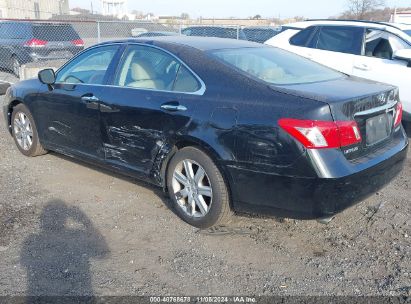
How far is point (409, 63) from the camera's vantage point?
21.7ft

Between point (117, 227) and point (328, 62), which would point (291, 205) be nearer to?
point (117, 227)

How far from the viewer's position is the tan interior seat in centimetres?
426

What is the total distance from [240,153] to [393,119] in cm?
143

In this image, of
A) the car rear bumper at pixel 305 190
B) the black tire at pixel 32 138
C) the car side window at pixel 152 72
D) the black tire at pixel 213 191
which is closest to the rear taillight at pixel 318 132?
the car rear bumper at pixel 305 190

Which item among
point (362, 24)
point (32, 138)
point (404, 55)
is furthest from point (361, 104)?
point (362, 24)

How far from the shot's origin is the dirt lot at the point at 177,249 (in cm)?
314

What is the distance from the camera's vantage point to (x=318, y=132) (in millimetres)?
3150

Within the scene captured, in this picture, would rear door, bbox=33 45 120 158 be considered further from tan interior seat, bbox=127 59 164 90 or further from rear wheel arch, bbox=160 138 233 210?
rear wheel arch, bbox=160 138 233 210

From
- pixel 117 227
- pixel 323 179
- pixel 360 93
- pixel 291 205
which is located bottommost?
pixel 117 227

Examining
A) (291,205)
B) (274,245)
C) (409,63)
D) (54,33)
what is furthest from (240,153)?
(54,33)

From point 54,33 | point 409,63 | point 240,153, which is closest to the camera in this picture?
point 240,153

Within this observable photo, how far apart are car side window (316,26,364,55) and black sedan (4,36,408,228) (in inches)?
128

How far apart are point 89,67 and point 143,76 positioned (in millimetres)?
975

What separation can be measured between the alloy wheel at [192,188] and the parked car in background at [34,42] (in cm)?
1018
